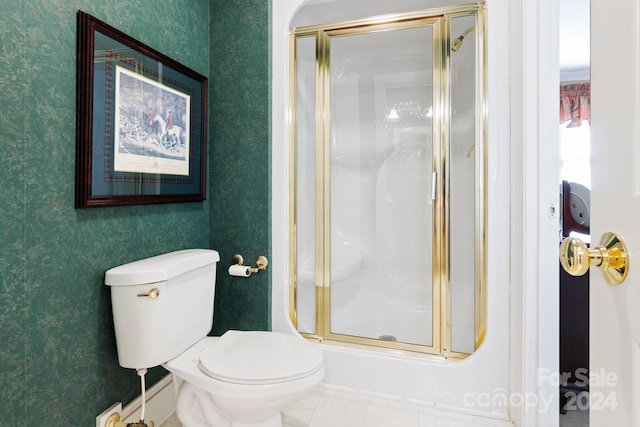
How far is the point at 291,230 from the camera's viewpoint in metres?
1.99

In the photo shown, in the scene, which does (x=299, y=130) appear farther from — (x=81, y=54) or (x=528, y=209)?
(x=528, y=209)

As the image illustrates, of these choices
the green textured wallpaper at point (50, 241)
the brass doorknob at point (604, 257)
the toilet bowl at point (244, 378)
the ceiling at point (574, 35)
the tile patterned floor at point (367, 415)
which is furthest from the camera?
the ceiling at point (574, 35)

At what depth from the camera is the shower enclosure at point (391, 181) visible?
71.1 inches

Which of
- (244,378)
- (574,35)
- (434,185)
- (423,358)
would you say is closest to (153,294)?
(244,378)

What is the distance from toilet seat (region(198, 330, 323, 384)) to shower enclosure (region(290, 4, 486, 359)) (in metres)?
0.52

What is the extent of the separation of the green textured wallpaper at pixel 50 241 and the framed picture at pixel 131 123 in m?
0.05

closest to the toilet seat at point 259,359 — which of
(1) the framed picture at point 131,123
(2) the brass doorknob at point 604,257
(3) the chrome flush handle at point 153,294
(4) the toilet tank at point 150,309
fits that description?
(4) the toilet tank at point 150,309

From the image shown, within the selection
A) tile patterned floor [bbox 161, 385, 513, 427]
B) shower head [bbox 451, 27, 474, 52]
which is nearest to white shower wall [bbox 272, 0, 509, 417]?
tile patterned floor [bbox 161, 385, 513, 427]

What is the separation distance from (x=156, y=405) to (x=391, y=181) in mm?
1699

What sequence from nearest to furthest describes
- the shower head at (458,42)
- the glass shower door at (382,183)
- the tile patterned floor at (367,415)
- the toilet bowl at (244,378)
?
the toilet bowl at (244,378) < the tile patterned floor at (367,415) < the shower head at (458,42) < the glass shower door at (382,183)

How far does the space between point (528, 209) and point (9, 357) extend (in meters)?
1.89

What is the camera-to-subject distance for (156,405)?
1625 mm

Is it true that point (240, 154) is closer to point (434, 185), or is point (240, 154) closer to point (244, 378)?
point (434, 185)

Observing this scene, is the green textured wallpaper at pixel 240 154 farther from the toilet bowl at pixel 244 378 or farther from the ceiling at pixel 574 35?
the ceiling at pixel 574 35
